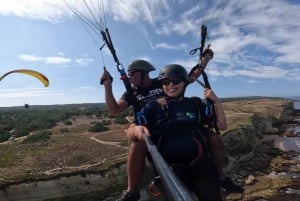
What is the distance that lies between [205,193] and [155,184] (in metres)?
0.88

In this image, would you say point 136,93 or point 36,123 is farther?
point 36,123

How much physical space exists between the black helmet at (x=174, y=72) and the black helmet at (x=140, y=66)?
122cm

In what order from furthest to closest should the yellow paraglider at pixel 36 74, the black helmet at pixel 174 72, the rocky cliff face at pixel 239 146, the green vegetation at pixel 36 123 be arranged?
the green vegetation at pixel 36 123
the rocky cliff face at pixel 239 146
the yellow paraglider at pixel 36 74
the black helmet at pixel 174 72

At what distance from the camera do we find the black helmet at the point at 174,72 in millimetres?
5777

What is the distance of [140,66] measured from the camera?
7129 millimetres

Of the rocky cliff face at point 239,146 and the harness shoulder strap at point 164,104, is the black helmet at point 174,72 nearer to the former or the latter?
the harness shoulder strap at point 164,104

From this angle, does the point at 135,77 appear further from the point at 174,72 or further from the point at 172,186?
the point at 172,186

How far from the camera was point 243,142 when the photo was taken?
36.4m

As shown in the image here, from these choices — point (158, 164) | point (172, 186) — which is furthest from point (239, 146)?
point (172, 186)

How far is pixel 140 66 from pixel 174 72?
1.48 meters

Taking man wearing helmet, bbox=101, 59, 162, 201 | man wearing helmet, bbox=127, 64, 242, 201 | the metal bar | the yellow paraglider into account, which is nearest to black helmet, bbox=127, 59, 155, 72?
man wearing helmet, bbox=101, 59, 162, 201

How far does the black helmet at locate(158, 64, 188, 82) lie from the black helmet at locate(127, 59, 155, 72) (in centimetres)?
122

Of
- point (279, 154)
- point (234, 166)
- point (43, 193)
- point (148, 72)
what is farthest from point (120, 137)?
point (148, 72)

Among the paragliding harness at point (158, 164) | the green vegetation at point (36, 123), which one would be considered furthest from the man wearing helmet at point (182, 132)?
the green vegetation at point (36, 123)
